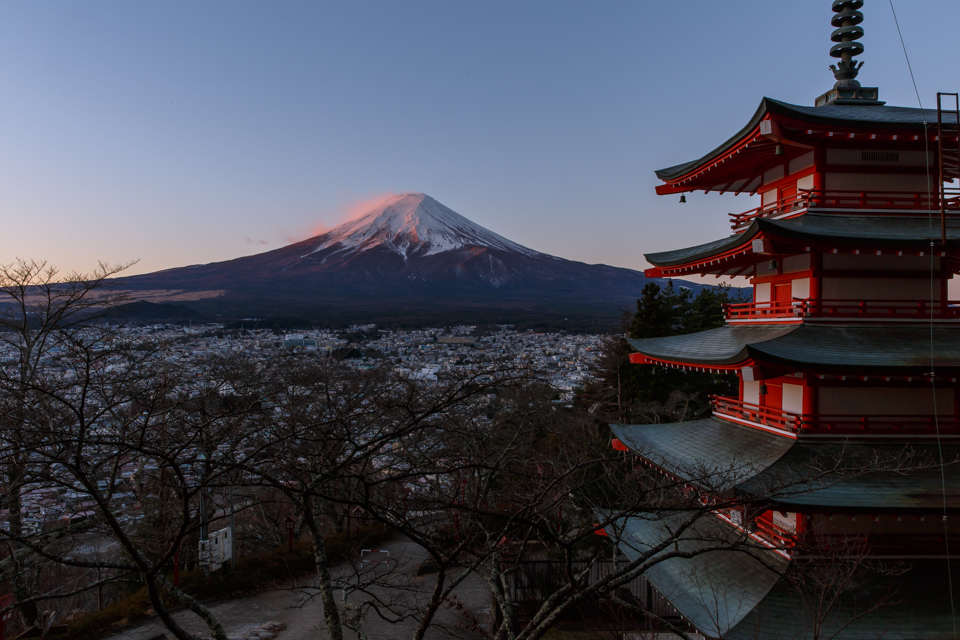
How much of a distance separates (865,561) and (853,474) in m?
1.47

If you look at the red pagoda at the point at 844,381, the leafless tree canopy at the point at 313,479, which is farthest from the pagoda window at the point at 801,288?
the leafless tree canopy at the point at 313,479

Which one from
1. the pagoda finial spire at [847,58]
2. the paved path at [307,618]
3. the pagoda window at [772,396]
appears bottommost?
the paved path at [307,618]

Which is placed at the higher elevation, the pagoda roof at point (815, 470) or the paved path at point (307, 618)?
the pagoda roof at point (815, 470)

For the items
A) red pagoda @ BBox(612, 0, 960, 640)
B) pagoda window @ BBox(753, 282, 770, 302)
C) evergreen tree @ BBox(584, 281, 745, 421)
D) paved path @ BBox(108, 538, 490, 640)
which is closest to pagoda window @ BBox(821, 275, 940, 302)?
red pagoda @ BBox(612, 0, 960, 640)

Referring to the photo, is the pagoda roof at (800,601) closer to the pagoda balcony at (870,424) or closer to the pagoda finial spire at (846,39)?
the pagoda balcony at (870,424)

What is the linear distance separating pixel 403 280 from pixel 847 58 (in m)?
83.9

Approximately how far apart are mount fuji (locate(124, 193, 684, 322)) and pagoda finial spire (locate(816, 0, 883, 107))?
174 ft

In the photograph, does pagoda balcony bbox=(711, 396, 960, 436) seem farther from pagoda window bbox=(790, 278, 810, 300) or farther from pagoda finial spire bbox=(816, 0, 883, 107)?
pagoda finial spire bbox=(816, 0, 883, 107)

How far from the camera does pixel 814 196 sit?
25.8 ft

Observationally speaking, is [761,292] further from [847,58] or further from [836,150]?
[847,58]

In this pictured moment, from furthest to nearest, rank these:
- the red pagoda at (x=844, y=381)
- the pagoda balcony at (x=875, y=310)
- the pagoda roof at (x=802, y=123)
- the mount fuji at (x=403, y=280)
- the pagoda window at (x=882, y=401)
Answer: the mount fuji at (x=403, y=280) < the pagoda balcony at (x=875, y=310) < the pagoda window at (x=882, y=401) < the pagoda roof at (x=802, y=123) < the red pagoda at (x=844, y=381)

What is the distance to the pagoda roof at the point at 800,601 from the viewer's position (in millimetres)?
6023

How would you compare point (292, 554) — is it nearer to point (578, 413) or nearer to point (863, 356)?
point (578, 413)

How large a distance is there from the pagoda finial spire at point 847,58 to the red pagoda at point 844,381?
0.04 metres
